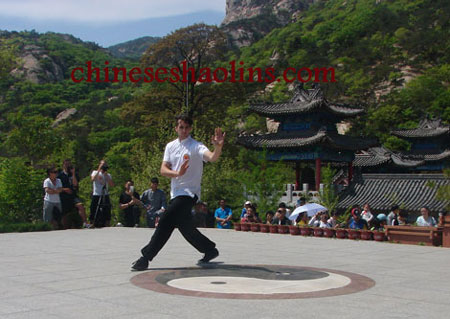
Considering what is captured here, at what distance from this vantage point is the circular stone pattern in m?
5.69

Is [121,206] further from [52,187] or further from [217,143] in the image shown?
[217,143]

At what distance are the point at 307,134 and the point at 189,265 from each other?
29015 millimetres

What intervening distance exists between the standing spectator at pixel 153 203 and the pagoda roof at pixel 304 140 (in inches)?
789

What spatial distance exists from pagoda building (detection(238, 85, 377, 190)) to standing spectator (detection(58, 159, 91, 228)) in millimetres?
22101

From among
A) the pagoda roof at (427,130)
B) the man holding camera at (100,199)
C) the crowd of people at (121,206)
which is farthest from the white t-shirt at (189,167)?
the pagoda roof at (427,130)

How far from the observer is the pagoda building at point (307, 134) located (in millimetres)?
35406

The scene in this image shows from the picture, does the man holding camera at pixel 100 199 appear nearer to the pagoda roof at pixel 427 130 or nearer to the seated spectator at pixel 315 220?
the seated spectator at pixel 315 220

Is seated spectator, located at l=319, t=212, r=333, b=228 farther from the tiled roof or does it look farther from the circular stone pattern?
the tiled roof

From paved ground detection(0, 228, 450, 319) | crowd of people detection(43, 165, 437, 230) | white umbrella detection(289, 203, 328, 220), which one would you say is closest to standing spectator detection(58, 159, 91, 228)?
crowd of people detection(43, 165, 437, 230)

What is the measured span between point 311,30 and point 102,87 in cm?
4772

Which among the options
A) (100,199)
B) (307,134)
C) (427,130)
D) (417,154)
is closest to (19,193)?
(100,199)

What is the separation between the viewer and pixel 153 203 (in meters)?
15.1

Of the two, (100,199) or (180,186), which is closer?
(180,186)

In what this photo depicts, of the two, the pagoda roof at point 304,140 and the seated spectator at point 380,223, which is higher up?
the pagoda roof at point 304,140
